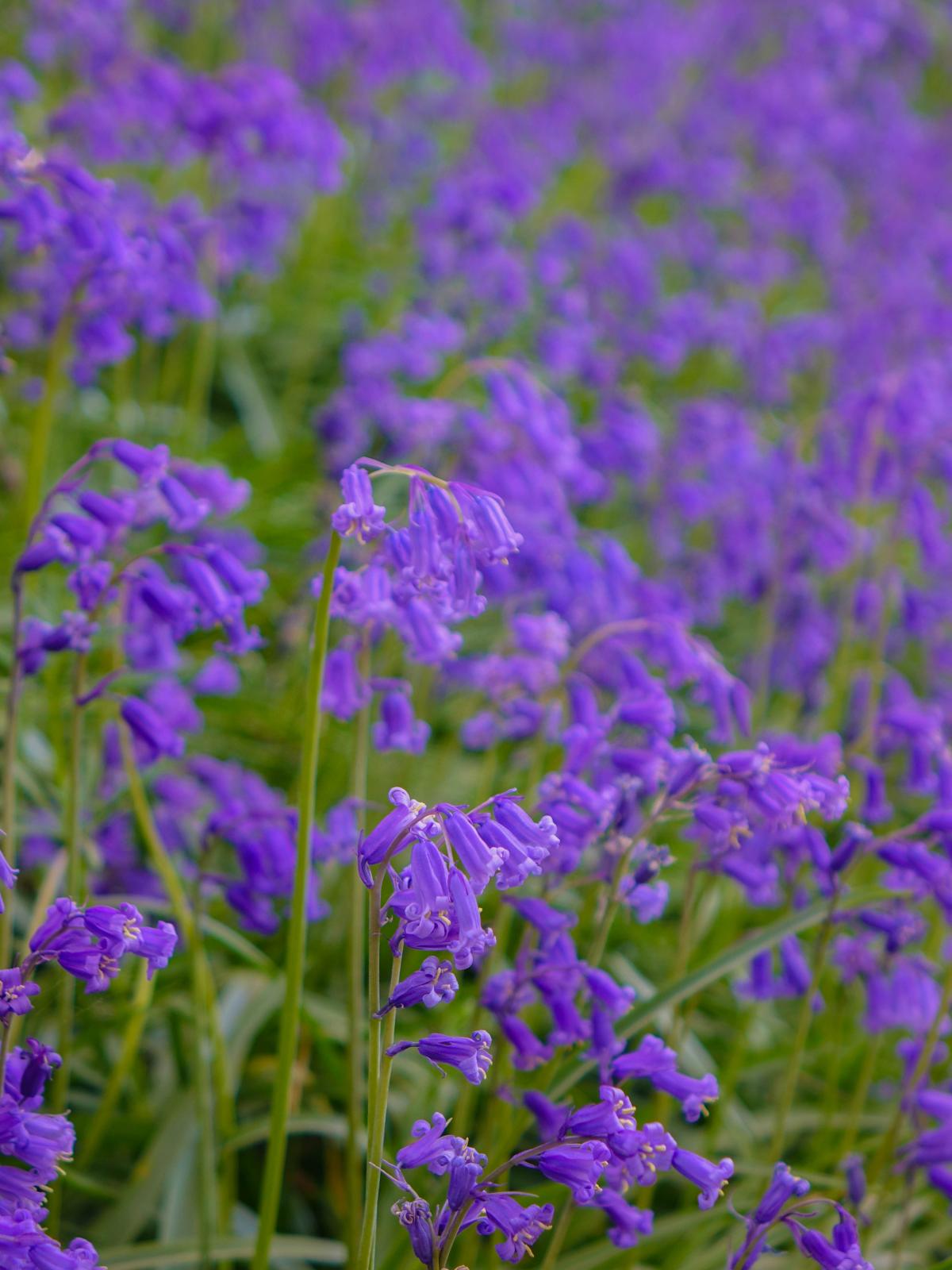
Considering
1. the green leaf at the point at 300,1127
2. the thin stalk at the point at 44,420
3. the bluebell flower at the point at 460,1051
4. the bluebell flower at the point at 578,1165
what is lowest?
the green leaf at the point at 300,1127

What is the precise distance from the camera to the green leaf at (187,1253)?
241 cm

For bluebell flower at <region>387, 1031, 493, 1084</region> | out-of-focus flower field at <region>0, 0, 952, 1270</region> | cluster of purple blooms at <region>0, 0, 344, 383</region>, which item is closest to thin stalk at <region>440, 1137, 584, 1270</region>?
out-of-focus flower field at <region>0, 0, 952, 1270</region>

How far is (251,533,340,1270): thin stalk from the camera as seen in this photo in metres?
1.94

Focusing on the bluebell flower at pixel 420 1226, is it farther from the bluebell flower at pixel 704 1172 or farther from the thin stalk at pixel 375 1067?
the bluebell flower at pixel 704 1172

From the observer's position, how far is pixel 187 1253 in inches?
96.4

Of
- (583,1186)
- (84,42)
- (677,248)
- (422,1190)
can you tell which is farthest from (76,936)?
(677,248)

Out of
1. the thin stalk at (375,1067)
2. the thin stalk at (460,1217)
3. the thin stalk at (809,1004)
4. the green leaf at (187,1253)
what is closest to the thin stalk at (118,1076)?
the green leaf at (187,1253)

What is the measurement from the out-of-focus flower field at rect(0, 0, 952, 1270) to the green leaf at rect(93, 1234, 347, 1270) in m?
0.02

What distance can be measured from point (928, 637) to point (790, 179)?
4.28 meters

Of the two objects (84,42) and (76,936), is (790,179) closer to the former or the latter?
(84,42)

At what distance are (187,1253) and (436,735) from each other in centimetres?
257

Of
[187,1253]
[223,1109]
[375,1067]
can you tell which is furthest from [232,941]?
[375,1067]

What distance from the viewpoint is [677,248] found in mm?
7152

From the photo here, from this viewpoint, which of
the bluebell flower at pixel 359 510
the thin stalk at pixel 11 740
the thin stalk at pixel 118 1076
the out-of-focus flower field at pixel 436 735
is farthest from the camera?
the thin stalk at pixel 118 1076
